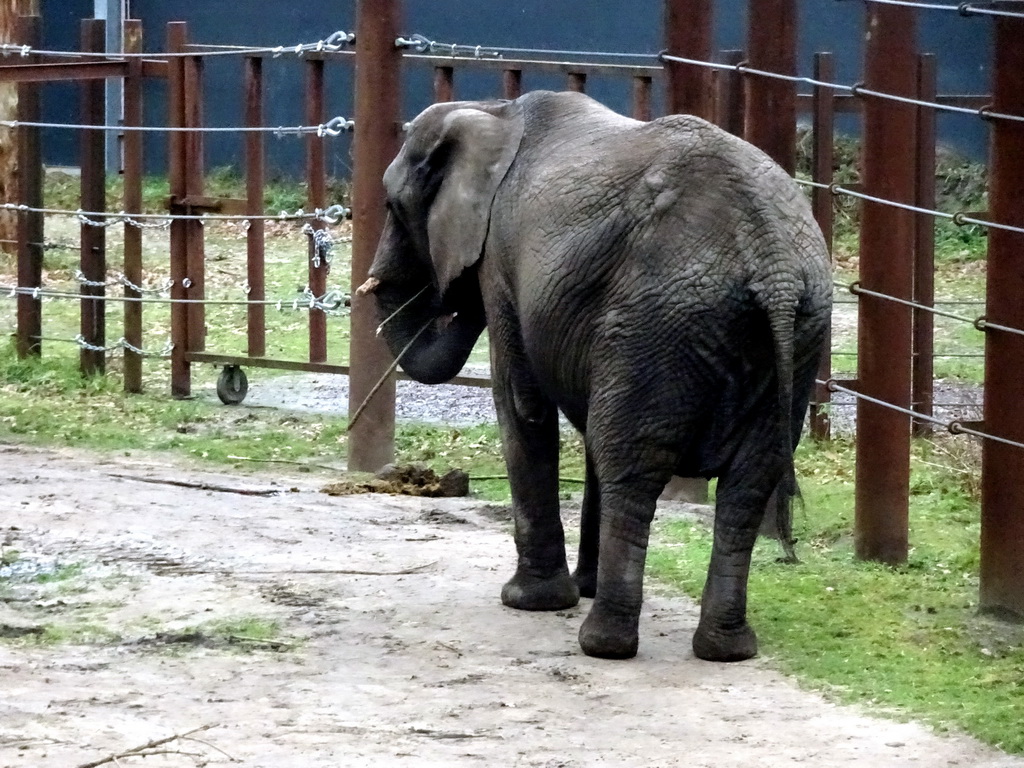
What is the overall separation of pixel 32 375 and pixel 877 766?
8.02 metres

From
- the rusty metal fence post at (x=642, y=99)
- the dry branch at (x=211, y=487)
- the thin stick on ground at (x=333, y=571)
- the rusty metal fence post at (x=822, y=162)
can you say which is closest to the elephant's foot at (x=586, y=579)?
the thin stick on ground at (x=333, y=571)

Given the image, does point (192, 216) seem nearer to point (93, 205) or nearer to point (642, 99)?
point (93, 205)

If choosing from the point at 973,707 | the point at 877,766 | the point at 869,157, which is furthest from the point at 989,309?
the point at 877,766

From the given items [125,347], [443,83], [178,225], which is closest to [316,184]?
[178,225]

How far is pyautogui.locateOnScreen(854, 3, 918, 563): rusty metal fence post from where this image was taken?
21.7 feet

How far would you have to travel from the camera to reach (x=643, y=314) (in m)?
5.30

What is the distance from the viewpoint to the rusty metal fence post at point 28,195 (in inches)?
451

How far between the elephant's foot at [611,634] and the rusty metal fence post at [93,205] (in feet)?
20.5

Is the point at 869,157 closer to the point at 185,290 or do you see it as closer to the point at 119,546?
the point at 119,546

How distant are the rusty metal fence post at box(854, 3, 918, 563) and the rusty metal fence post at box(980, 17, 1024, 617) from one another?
79cm

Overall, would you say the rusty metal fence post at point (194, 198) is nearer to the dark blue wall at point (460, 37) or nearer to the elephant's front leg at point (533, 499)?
the elephant's front leg at point (533, 499)

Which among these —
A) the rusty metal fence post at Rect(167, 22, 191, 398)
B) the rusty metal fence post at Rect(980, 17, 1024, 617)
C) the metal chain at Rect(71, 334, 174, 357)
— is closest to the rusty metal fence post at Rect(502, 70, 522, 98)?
the rusty metal fence post at Rect(167, 22, 191, 398)

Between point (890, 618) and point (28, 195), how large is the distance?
7.24 m

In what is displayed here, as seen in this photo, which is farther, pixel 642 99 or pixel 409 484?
pixel 642 99
